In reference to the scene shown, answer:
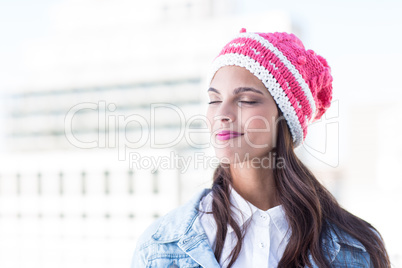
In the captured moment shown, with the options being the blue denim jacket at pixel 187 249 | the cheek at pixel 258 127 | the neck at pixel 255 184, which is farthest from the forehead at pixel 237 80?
the blue denim jacket at pixel 187 249

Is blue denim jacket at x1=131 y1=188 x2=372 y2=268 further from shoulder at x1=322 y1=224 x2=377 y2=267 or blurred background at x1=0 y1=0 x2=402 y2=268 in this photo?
blurred background at x1=0 y1=0 x2=402 y2=268

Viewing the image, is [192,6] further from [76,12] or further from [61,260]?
[61,260]

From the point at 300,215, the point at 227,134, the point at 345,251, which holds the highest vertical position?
the point at 227,134

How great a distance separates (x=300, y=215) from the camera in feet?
4.34

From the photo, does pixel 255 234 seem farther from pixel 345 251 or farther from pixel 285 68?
pixel 285 68

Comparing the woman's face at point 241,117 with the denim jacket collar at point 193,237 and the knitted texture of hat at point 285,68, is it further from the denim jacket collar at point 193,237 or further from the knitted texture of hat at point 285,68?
the denim jacket collar at point 193,237

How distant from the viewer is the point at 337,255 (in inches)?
50.1

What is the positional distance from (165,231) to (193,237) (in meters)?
0.11

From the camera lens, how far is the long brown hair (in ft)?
4.10

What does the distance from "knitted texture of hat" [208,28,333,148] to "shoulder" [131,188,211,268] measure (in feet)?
1.64

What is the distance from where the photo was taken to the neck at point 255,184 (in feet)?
4.44

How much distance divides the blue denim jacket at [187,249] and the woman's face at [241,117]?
29 centimetres

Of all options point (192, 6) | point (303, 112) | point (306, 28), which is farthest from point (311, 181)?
point (306, 28)

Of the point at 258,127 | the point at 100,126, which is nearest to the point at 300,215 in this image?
the point at 258,127
